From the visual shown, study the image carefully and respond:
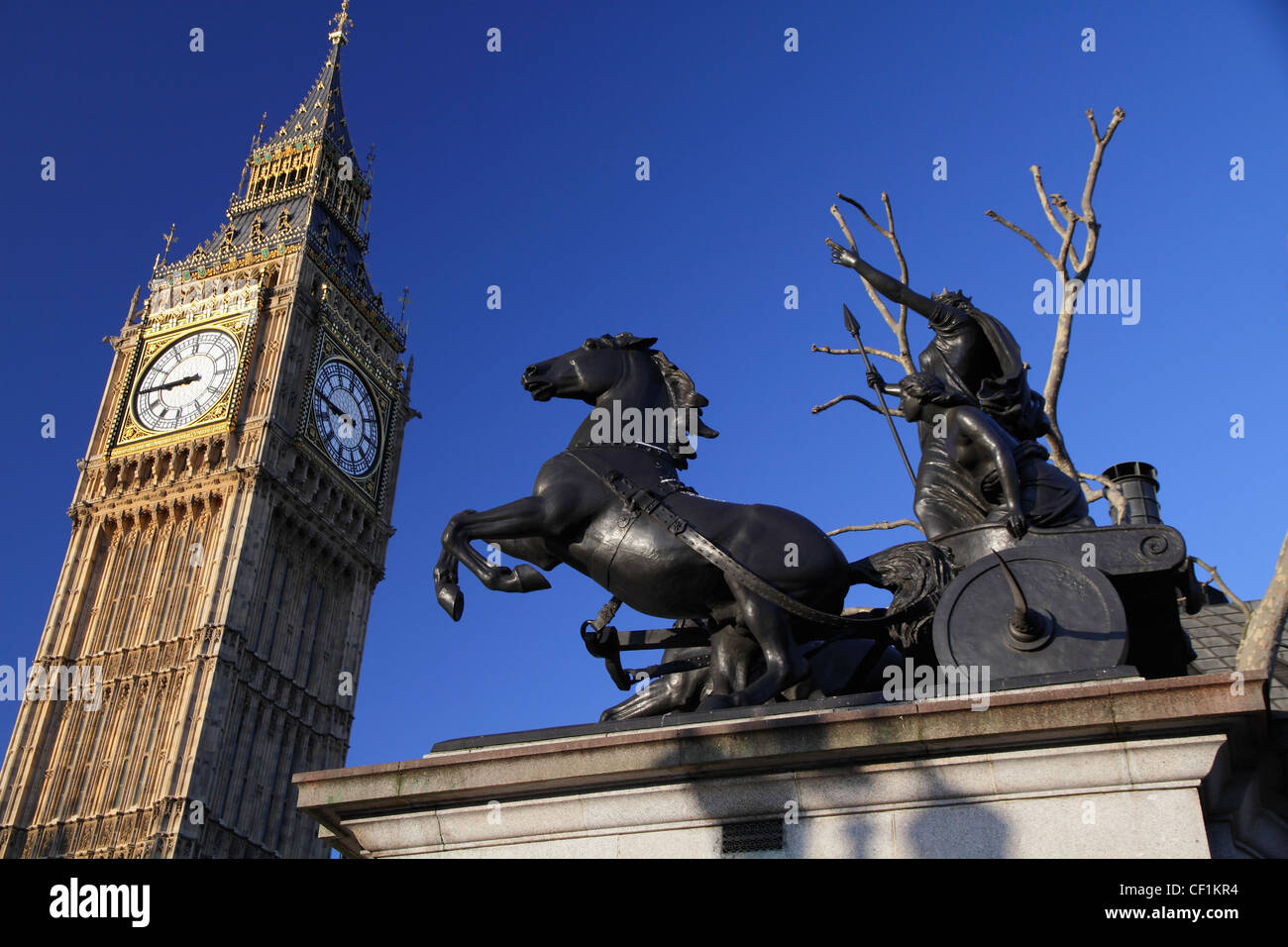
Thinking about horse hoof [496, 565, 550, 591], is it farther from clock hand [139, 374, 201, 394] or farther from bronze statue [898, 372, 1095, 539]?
clock hand [139, 374, 201, 394]

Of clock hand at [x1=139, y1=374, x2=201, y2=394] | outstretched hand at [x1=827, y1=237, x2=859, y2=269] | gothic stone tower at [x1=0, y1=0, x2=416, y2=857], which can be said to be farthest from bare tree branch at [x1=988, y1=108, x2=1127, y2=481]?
clock hand at [x1=139, y1=374, x2=201, y2=394]

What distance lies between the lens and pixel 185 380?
5956 cm

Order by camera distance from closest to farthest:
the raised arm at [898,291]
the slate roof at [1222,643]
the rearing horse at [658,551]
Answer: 1. the rearing horse at [658,551]
2. the raised arm at [898,291]
3. the slate roof at [1222,643]

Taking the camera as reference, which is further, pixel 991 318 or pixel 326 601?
pixel 326 601

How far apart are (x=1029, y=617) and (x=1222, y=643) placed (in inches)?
507

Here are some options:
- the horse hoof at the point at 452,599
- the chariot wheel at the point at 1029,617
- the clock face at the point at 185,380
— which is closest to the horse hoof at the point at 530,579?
the horse hoof at the point at 452,599

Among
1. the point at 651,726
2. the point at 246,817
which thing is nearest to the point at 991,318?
the point at 651,726

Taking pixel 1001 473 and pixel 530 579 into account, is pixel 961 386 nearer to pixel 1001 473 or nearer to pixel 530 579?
pixel 1001 473

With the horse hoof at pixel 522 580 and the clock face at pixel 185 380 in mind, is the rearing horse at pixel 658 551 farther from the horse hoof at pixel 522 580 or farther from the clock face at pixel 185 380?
the clock face at pixel 185 380

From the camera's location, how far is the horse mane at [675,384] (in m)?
7.84

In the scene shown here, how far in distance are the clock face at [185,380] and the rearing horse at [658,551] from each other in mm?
53650

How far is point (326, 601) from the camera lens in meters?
59.8
